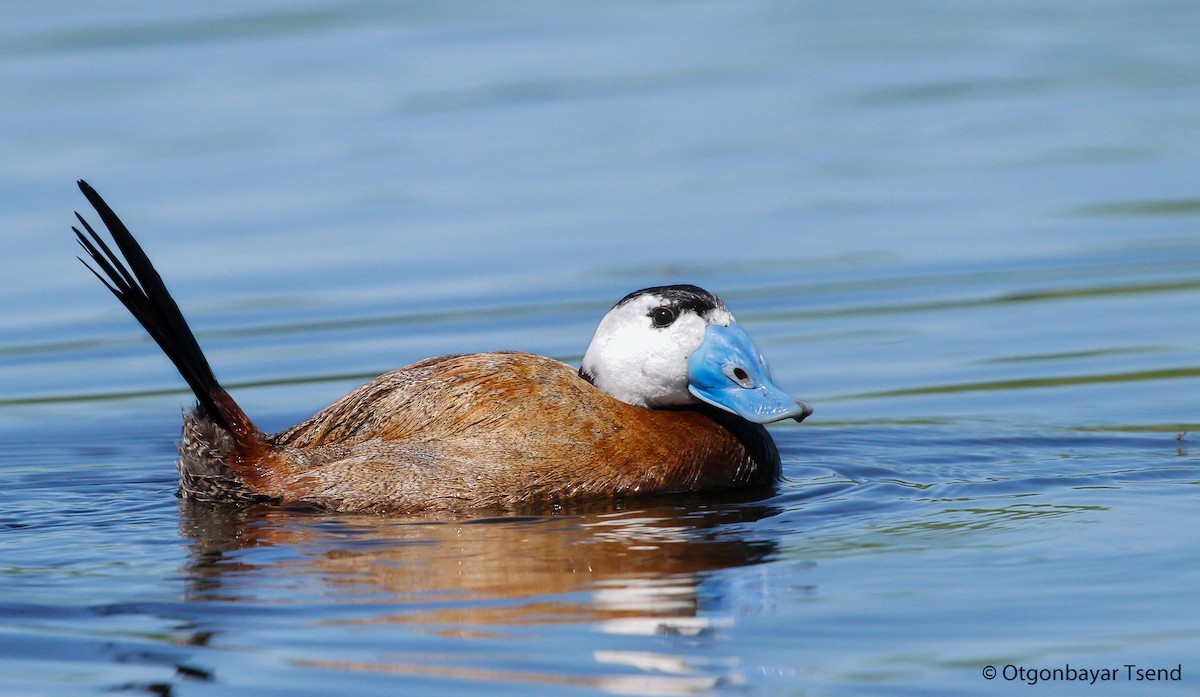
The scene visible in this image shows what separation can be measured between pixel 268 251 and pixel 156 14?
7052 millimetres

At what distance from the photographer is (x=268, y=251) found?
11.9 m

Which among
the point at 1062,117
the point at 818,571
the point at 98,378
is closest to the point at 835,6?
the point at 1062,117

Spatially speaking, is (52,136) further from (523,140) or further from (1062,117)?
(1062,117)

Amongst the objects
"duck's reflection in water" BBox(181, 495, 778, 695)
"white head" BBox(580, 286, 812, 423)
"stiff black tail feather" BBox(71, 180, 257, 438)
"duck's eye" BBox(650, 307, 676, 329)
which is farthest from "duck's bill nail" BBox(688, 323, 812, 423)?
"stiff black tail feather" BBox(71, 180, 257, 438)

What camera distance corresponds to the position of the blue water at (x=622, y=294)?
18.0 ft

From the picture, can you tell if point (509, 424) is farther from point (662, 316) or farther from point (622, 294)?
point (622, 294)

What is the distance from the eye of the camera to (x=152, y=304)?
7207 mm

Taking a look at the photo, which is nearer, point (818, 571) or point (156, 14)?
point (818, 571)

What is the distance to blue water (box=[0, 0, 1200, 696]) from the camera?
5.50m

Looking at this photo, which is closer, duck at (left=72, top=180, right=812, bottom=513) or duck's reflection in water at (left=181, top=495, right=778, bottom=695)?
duck's reflection in water at (left=181, top=495, right=778, bottom=695)

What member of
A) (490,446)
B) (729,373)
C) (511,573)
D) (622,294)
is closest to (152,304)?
(490,446)

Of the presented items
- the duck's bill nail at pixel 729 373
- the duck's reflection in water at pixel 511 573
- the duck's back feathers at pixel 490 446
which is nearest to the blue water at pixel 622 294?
the duck's reflection in water at pixel 511 573

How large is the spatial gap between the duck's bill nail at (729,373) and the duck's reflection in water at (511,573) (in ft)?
1.33

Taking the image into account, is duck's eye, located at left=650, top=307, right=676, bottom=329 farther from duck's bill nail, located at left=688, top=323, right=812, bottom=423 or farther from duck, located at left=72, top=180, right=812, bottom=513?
duck's bill nail, located at left=688, top=323, right=812, bottom=423
